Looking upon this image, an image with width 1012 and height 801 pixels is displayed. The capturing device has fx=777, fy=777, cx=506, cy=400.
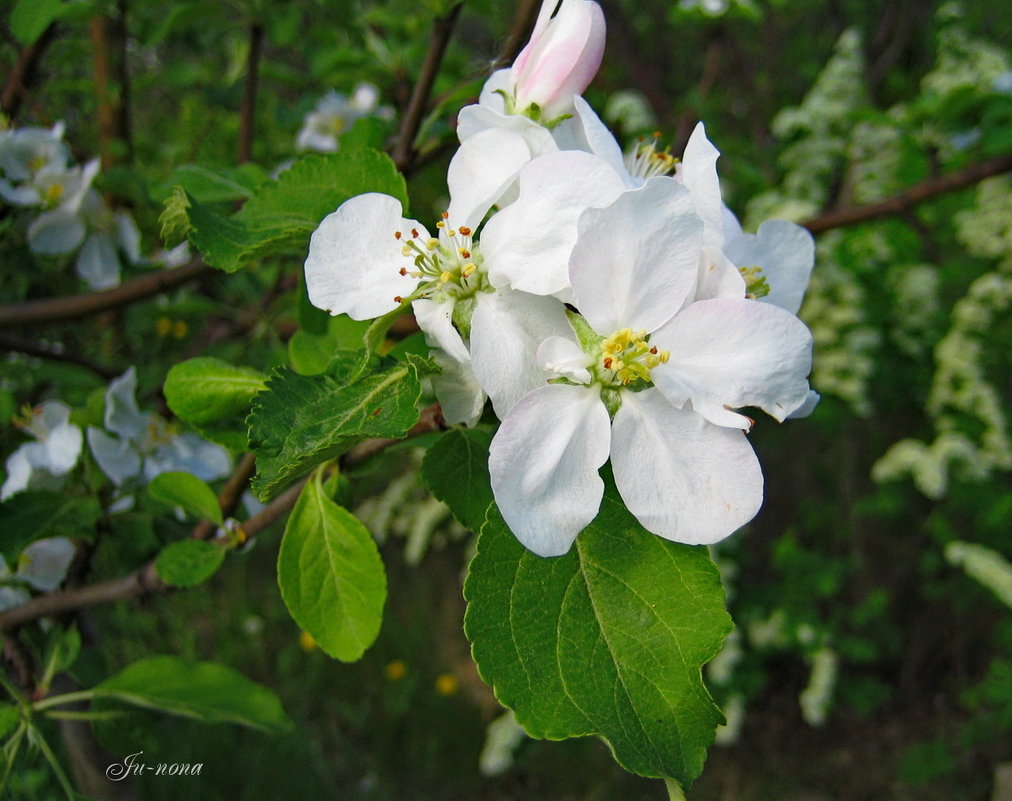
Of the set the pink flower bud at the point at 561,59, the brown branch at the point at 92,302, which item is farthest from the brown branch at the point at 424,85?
the pink flower bud at the point at 561,59

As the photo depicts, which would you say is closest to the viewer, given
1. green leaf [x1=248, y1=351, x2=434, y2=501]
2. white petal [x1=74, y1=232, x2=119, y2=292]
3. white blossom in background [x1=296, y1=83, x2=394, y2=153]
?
green leaf [x1=248, y1=351, x2=434, y2=501]

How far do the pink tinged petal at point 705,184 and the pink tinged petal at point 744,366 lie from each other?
0.25ft

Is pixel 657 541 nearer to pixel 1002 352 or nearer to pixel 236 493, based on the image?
pixel 236 493

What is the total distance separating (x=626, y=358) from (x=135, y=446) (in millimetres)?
843

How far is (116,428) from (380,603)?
1.89 feet

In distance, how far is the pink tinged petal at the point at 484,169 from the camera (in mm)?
603

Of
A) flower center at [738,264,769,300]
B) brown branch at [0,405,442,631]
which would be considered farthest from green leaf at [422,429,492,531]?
flower center at [738,264,769,300]

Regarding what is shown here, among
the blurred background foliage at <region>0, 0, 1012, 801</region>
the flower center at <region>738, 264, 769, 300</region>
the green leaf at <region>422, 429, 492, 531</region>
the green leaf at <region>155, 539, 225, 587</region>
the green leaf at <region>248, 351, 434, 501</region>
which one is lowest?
the blurred background foliage at <region>0, 0, 1012, 801</region>

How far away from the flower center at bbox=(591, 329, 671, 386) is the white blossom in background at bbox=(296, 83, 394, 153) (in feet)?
5.35

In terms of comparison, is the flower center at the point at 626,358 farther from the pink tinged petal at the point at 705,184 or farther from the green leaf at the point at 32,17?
the green leaf at the point at 32,17

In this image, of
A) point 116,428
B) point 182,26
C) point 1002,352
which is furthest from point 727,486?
point 1002,352

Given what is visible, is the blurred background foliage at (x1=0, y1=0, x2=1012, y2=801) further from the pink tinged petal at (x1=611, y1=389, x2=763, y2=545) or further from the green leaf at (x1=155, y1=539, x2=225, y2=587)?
the pink tinged petal at (x1=611, y1=389, x2=763, y2=545)

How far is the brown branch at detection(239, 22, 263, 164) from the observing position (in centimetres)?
160

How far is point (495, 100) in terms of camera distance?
2.31 ft
